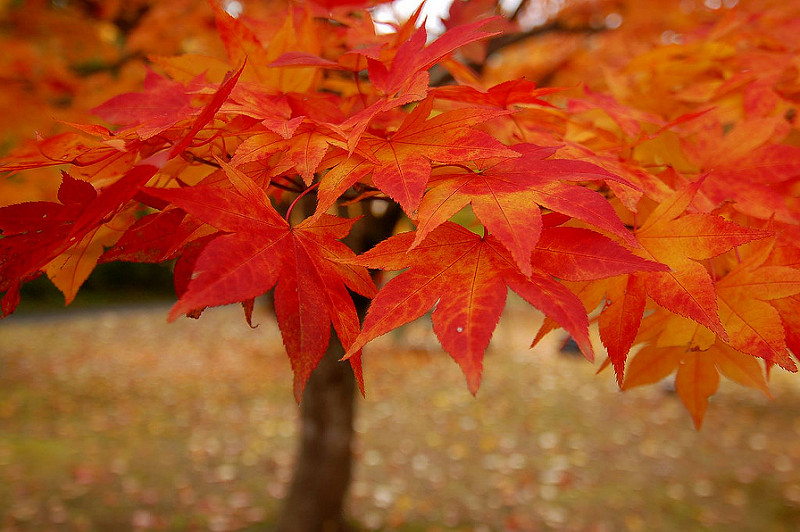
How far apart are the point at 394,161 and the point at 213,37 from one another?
7.81 feet

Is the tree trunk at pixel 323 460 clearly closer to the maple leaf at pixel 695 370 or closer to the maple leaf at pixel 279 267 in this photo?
the maple leaf at pixel 695 370

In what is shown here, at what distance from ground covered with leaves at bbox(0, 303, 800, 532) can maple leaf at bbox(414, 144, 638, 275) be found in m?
3.11

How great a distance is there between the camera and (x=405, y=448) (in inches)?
176

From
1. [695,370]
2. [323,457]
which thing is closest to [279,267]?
[695,370]

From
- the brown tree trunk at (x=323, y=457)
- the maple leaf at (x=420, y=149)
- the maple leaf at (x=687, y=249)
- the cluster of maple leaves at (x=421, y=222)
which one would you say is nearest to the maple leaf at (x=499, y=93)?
the cluster of maple leaves at (x=421, y=222)

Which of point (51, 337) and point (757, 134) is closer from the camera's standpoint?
point (757, 134)

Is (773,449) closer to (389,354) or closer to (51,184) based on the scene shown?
(389,354)

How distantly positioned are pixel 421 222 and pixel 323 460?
2.55 metres

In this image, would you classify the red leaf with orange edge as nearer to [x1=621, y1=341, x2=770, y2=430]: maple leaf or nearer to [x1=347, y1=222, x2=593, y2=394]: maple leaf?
[x1=347, y1=222, x2=593, y2=394]: maple leaf

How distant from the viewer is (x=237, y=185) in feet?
1.75

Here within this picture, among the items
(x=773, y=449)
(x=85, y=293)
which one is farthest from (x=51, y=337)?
(x=773, y=449)

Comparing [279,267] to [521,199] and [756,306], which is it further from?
[756,306]

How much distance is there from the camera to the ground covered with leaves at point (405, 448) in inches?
132

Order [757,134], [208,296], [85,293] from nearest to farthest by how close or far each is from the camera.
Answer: [208,296] → [757,134] → [85,293]
